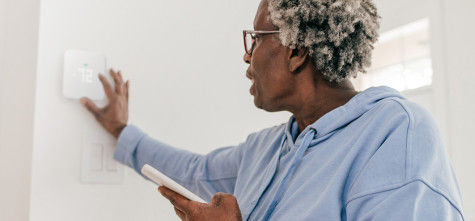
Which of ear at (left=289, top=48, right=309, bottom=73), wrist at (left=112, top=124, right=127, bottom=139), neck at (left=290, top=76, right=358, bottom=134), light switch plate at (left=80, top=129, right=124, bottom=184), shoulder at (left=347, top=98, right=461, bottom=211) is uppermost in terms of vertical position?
ear at (left=289, top=48, right=309, bottom=73)

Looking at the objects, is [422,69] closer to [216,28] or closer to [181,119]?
[216,28]

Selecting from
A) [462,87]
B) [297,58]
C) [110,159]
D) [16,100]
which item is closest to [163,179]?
[297,58]

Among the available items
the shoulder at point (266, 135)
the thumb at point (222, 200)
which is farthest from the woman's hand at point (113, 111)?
the thumb at point (222, 200)

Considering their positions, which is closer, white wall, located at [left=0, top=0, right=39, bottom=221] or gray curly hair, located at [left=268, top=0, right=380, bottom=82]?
gray curly hair, located at [left=268, top=0, right=380, bottom=82]

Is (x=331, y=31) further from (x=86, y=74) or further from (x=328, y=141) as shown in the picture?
(x=86, y=74)

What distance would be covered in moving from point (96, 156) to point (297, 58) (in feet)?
2.15

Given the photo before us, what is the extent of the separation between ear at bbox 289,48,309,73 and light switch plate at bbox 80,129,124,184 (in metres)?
0.60

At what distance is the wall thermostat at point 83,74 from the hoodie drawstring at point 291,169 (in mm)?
627

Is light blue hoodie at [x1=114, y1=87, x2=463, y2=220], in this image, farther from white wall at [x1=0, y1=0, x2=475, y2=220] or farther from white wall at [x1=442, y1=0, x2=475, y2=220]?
white wall at [x1=442, y1=0, x2=475, y2=220]

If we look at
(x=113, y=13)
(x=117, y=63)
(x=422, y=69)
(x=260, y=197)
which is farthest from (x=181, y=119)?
(x=422, y=69)

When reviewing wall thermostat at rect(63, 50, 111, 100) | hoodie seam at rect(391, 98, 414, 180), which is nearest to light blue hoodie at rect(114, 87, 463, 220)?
hoodie seam at rect(391, 98, 414, 180)

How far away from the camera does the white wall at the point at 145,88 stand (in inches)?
50.3

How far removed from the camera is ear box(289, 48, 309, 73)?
1.06 meters

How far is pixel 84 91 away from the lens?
1.32 m
